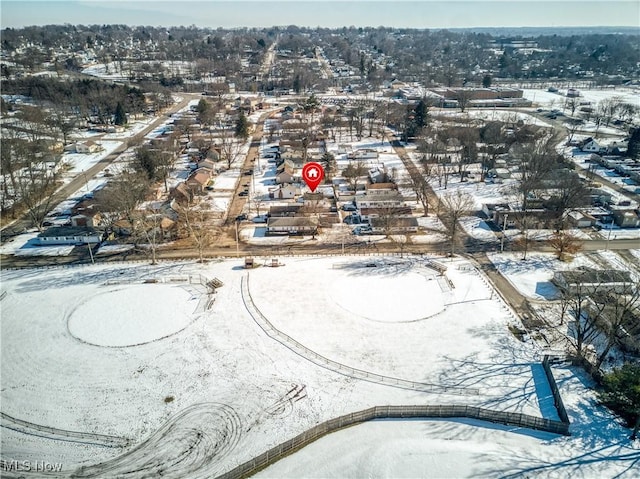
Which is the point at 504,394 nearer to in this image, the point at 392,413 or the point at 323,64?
the point at 392,413

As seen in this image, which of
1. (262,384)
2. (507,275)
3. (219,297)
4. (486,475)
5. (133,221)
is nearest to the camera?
(486,475)

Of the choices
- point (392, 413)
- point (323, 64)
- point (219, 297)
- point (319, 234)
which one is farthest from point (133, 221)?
point (323, 64)

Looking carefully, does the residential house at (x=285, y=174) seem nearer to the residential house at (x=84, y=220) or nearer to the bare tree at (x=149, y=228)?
the bare tree at (x=149, y=228)

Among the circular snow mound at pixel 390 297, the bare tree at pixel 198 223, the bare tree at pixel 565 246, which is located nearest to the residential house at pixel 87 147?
the bare tree at pixel 198 223

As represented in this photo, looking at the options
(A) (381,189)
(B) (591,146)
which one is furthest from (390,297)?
(B) (591,146)

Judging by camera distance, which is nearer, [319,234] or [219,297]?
[219,297]
